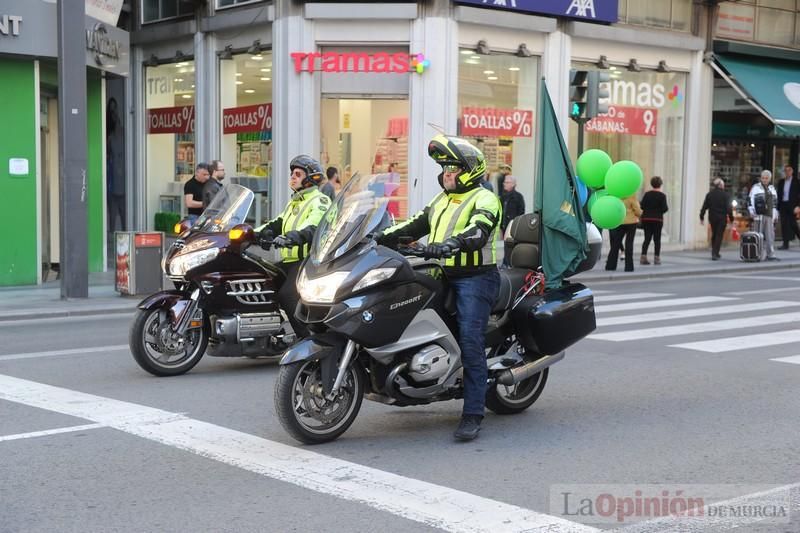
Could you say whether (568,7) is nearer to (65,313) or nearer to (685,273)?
(685,273)

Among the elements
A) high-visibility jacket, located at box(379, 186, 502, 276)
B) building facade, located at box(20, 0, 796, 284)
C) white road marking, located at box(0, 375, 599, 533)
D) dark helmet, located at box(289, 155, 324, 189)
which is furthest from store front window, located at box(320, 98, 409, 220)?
high-visibility jacket, located at box(379, 186, 502, 276)

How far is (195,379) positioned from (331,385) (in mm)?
2640

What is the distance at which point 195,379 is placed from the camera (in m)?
8.28

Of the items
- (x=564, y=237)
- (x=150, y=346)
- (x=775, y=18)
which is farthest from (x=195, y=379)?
(x=775, y=18)

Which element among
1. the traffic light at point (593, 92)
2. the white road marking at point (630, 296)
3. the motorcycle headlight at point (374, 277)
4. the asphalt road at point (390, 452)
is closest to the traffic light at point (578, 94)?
the traffic light at point (593, 92)

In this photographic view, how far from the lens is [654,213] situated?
66.0ft

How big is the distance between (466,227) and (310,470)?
1776 mm

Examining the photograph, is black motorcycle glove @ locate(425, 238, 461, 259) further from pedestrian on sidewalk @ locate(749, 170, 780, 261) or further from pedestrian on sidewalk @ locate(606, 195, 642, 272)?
pedestrian on sidewalk @ locate(749, 170, 780, 261)

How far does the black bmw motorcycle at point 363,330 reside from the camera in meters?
5.90

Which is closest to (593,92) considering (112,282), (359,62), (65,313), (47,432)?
(359,62)

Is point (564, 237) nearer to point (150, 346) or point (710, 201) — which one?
point (150, 346)

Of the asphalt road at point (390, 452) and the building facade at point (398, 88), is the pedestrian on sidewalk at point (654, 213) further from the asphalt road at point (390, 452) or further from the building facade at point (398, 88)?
the asphalt road at point (390, 452)

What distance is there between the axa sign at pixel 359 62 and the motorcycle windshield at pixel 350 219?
13517 mm

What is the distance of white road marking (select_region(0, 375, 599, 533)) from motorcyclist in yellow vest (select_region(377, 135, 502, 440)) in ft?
3.27
